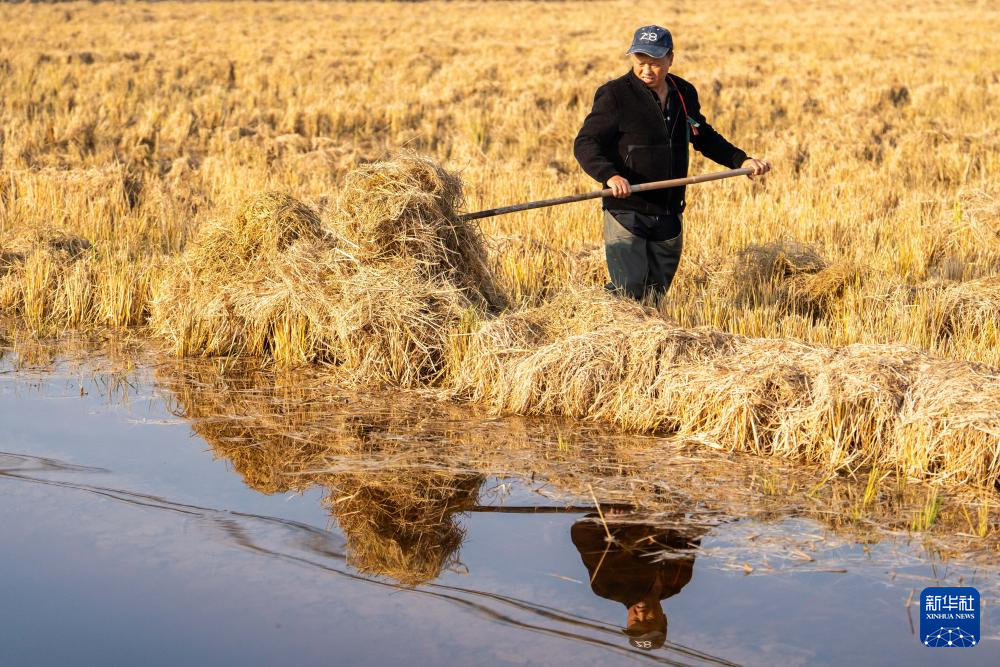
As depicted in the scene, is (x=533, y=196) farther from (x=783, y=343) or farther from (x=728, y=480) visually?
(x=728, y=480)

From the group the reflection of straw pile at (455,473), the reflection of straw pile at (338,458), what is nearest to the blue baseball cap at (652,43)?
the reflection of straw pile at (455,473)

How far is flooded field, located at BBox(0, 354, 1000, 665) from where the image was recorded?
3.55m

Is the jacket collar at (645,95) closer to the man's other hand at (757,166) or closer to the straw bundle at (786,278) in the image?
the man's other hand at (757,166)

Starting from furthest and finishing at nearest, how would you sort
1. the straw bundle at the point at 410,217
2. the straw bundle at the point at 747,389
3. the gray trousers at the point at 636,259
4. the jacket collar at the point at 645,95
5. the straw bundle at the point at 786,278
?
the straw bundle at the point at 786,278
the straw bundle at the point at 410,217
the gray trousers at the point at 636,259
the jacket collar at the point at 645,95
the straw bundle at the point at 747,389

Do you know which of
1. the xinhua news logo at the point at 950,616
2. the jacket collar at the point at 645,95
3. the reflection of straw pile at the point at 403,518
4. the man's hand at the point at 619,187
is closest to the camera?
the xinhua news logo at the point at 950,616

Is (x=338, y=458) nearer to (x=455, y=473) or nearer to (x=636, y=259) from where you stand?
(x=455, y=473)

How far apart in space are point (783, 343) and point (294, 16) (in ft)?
131

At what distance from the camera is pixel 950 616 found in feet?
11.8

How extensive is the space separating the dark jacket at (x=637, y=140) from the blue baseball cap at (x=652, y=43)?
0.21 m

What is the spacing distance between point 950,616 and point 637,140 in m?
3.37

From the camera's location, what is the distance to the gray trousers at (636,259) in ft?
21.0

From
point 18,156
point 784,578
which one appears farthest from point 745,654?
point 18,156

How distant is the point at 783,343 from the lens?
571cm

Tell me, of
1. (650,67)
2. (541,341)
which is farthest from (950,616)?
(650,67)
